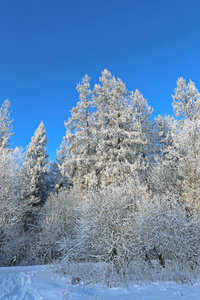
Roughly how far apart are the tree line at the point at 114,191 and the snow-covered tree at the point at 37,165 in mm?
131

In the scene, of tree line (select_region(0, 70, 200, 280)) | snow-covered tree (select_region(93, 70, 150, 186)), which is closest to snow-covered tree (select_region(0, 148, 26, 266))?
tree line (select_region(0, 70, 200, 280))

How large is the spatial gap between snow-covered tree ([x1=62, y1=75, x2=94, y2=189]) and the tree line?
105 mm

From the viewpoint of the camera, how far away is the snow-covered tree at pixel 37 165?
23844 mm

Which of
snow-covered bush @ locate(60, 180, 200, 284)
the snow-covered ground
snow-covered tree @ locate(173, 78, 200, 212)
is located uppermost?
snow-covered tree @ locate(173, 78, 200, 212)

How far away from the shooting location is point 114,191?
11695mm

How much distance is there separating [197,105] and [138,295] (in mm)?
17803

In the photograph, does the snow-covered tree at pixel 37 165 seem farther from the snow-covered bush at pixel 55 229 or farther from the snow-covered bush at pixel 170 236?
the snow-covered bush at pixel 170 236

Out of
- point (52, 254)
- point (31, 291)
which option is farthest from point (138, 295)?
point (52, 254)

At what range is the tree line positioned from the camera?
27.5 ft

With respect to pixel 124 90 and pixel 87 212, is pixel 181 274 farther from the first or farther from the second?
pixel 124 90

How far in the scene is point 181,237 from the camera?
8.05m

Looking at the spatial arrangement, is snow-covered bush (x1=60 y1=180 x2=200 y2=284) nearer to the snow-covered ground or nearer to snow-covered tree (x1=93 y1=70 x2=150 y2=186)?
the snow-covered ground

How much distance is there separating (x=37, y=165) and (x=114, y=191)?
16198 mm

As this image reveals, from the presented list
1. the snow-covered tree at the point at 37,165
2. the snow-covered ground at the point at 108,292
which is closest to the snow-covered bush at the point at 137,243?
the snow-covered ground at the point at 108,292
